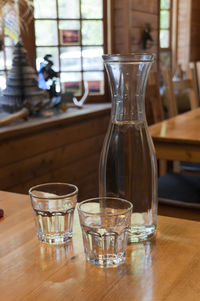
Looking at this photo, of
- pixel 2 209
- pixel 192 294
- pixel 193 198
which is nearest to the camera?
pixel 192 294

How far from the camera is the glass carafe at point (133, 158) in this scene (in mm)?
700

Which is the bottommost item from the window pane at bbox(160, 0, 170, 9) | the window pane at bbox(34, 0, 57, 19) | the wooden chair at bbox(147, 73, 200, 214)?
the wooden chair at bbox(147, 73, 200, 214)

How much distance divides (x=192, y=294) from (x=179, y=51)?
197 inches

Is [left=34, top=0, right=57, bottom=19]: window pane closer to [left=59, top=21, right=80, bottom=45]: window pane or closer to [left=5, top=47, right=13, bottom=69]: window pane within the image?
[left=59, top=21, right=80, bottom=45]: window pane

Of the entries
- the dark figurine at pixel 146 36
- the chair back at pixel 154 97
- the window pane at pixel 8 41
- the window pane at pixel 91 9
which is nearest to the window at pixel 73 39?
the window pane at pixel 91 9

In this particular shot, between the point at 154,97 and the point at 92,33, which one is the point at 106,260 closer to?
the point at 154,97

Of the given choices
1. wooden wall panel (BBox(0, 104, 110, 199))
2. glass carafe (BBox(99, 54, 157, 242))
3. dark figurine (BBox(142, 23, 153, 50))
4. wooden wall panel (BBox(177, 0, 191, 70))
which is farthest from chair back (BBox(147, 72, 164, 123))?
wooden wall panel (BBox(177, 0, 191, 70))

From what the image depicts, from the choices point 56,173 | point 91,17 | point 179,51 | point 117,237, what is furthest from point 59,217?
point 179,51

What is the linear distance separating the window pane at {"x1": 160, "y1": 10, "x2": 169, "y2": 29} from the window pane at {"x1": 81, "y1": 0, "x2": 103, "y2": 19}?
1552mm

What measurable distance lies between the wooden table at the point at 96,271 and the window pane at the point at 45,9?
2590 mm

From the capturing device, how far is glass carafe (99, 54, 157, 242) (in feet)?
2.30

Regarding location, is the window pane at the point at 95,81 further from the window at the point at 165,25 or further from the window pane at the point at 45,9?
the window at the point at 165,25

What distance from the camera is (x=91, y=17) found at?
11.0 feet

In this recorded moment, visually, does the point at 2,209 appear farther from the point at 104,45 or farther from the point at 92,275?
the point at 104,45
